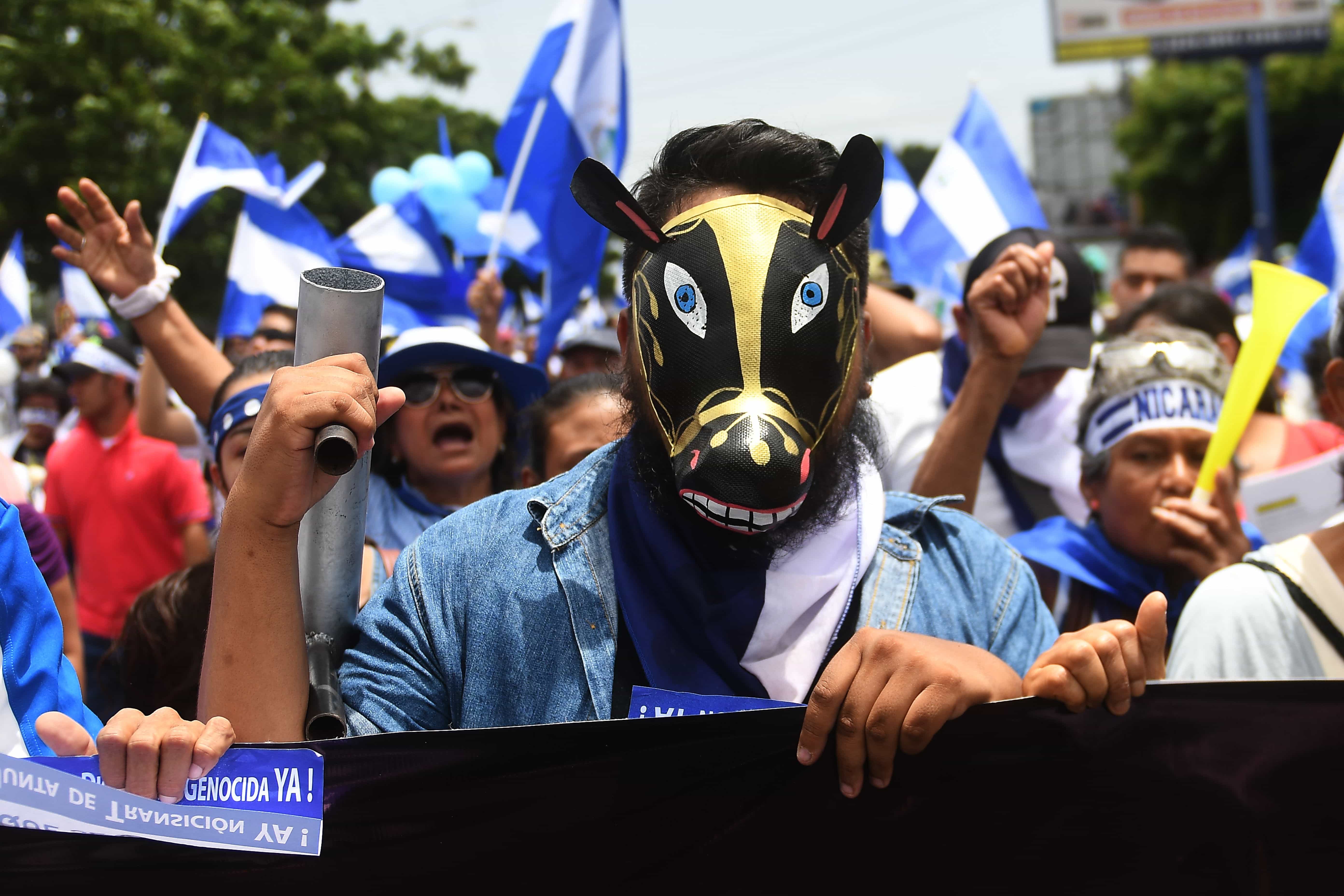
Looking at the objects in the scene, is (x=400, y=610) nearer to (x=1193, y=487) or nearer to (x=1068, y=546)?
(x=1068, y=546)

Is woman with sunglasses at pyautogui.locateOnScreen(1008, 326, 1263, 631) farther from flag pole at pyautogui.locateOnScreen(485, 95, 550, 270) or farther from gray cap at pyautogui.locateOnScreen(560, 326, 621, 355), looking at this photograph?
flag pole at pyautogui.locateOnScreen(485, 95, 550, 270)

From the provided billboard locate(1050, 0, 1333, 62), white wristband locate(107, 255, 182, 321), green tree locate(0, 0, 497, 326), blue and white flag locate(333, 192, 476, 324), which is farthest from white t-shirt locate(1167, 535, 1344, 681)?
billboard locate(1050, 0, 1333, 62)

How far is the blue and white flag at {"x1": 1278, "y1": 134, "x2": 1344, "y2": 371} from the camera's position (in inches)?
196

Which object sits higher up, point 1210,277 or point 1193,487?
point 1210,277

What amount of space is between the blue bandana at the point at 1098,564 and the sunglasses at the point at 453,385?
156 centimetres

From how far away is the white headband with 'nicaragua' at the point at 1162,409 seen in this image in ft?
9.40

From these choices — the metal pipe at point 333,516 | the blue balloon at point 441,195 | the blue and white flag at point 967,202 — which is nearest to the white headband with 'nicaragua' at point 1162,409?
the metal pipe at point 333,516

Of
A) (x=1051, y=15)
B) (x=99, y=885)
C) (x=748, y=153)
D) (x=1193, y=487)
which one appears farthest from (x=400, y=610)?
(x=1051, y=15)

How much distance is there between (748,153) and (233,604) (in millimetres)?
931

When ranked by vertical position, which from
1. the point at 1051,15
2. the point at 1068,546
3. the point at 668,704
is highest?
the point at 1051,15

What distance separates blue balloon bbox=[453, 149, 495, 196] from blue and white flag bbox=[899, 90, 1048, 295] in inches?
101

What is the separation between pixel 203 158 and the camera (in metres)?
5.33

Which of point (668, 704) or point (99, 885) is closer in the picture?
point (99, 885)

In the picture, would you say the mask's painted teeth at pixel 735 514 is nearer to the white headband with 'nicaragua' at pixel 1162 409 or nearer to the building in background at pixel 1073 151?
the white headband with 'nicaragua' at pixel 1162 409
